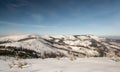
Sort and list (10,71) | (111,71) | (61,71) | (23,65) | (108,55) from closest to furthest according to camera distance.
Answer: (111,71)
(61,71)
(10,71)
(23,65)
(108,55)

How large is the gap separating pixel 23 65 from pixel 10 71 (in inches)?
41.4

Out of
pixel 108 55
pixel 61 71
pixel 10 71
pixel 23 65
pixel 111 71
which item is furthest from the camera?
pixel 108 55

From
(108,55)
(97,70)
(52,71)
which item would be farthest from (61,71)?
(108,55)

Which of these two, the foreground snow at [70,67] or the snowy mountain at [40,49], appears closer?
the foreground snow at [70,67]

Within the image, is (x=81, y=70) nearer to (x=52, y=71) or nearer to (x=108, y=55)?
(x=52, y=71)

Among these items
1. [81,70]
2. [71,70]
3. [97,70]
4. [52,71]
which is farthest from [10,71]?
[97,70]

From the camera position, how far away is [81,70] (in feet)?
19.1

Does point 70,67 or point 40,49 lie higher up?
point 70,67

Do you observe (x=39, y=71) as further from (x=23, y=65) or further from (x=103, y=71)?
(x=103, y=71)

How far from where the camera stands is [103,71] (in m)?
5.44

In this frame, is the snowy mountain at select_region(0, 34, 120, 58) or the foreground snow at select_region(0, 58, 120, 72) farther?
the snowy mountain at select_region(0, 34, 120, 58)

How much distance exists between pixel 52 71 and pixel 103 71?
6.45 feet

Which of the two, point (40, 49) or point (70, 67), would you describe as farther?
point (40, 49)

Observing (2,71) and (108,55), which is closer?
(2,71)
